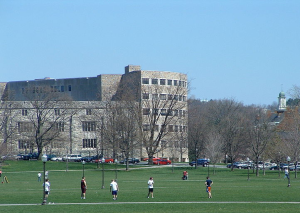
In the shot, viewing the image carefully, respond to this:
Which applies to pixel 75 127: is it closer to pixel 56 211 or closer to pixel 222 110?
pixel 222 110

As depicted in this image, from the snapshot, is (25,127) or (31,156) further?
(31,156)

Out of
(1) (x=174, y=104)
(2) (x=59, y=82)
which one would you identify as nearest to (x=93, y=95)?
(2) (x=59, y=82)

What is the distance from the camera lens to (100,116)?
93.2 metres

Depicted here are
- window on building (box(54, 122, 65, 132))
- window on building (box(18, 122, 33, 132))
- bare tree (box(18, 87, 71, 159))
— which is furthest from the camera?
window on building (box(54, 122, 65, 132))

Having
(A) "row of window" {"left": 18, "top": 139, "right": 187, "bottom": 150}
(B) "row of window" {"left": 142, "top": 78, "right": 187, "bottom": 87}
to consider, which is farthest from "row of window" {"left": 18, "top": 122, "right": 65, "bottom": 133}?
(B) "row of window" {"left": 142, "top": 78, "right": 187, "bottom": 87}

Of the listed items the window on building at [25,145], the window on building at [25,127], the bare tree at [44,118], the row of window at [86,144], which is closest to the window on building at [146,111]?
the row of window at [86,144]

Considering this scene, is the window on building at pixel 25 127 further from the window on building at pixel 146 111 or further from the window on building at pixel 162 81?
the window on building at pixel 162 81

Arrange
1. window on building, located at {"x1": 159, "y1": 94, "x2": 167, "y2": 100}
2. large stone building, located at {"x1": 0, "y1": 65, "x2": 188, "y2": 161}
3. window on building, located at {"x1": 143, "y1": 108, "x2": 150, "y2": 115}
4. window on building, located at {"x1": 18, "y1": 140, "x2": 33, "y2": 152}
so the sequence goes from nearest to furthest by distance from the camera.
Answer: large stone building, located at {"x1": 0, "y1": 65, "x2": 188, "y2": 161} → window on building, located at {"x1": 143, "y1": 108, "x2": 150, "y2": 115} → window on building, located at {"x1": 159, "y1": 94, "x2": 167, "y2": 100} → window on building, located at {"x1": 18, "y1": 140, "x2": 33, "y2": 152}

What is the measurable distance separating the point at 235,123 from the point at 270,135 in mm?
13125

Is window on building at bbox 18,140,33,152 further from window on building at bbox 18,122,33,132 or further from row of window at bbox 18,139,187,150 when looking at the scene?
window on building at bbox 18,122,33,132

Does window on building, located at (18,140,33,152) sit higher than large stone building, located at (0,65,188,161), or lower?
lower

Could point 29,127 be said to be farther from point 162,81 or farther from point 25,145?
point 162,81

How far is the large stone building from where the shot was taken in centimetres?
9169

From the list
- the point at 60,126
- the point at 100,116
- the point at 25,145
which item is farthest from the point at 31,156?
the point at 100,116
